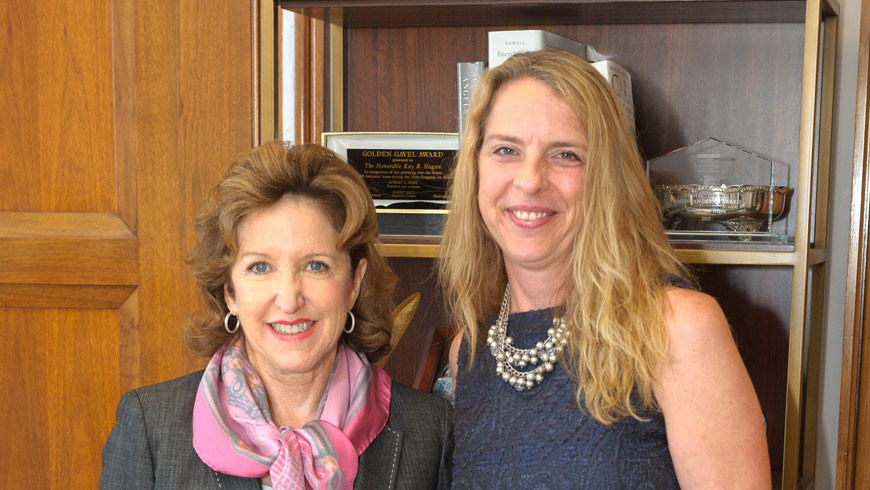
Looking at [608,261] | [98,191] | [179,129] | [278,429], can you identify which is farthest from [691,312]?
[98,191]

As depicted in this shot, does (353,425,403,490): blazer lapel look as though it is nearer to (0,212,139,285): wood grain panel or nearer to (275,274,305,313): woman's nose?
(275,274,305,313): woman's nose

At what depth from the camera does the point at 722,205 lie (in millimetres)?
1688

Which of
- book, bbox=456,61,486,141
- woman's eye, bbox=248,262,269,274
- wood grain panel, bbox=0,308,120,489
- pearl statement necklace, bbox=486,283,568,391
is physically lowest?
wood grain panel, bbox=0,308,120,489

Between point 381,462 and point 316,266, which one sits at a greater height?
point 316,266

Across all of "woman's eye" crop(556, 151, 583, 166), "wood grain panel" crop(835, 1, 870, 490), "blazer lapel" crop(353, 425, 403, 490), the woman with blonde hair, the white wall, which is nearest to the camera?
the woman with blonde hair

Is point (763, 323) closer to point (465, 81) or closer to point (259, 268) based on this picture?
point (465, 81)

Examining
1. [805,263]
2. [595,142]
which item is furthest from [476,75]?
[805,263]

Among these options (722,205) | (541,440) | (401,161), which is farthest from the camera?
(401,161)

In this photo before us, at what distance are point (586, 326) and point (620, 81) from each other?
63 cm

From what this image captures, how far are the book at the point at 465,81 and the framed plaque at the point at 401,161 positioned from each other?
0.37 ft

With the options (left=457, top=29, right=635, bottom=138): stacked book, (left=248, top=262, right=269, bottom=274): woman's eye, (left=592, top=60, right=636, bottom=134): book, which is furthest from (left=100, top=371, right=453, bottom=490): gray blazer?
(left=592, top=60, right=636, bottom=134): book

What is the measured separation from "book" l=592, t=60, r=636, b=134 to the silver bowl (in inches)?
6.8

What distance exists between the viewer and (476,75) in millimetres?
1753

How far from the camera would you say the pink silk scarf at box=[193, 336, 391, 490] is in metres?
1.40
